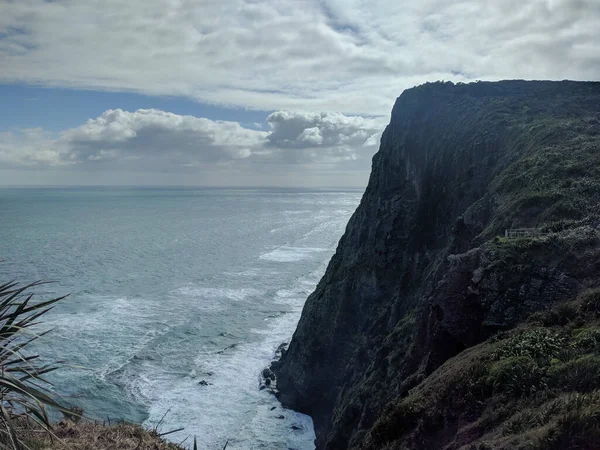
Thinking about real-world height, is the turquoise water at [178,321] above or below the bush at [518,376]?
below

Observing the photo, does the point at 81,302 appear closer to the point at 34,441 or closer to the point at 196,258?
the point at 196,258

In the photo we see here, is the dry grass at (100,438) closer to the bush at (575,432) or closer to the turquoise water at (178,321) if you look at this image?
the turquoise water at (178,321)

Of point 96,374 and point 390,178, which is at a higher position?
point 390,178

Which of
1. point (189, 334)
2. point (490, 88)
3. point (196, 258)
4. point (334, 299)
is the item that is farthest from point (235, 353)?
point (196, 258)

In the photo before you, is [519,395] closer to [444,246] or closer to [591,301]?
[591,301]

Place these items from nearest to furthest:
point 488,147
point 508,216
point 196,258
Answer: point 508,216 → point 488,147 → point 196,258

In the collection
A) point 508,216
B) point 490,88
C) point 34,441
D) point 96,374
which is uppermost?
point 490,88

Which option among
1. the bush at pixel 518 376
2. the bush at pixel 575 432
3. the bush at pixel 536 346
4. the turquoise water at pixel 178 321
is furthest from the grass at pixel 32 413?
the bush at pixel 536 346
